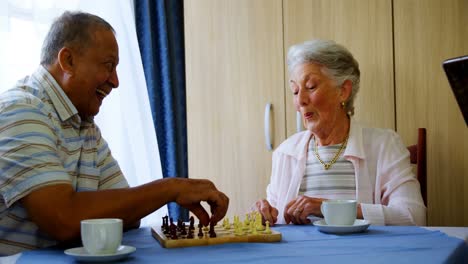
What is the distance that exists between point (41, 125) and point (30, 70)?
138 cm

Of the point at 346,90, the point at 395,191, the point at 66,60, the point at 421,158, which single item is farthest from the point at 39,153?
the point at 421,158

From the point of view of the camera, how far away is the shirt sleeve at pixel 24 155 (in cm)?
135

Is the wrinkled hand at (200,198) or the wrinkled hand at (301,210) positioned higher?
the wrinkled hand at (200,198)

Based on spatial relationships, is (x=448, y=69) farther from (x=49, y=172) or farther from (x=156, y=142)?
(x=156, y=142)

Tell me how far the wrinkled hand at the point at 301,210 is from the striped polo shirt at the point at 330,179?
1.11 ft

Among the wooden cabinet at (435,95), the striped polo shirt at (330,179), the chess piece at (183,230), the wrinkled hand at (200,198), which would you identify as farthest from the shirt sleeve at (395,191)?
the chess piece at (183,230)

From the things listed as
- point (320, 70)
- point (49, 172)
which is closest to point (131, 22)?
point (320, 70)

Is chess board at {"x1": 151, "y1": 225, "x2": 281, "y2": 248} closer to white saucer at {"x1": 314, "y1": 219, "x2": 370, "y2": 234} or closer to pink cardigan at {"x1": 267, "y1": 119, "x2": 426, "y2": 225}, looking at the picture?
white saucer at {"x1": 314, "y1": 219, "x2": 370, "y2": 234}

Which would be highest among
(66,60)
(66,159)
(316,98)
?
(66,60)

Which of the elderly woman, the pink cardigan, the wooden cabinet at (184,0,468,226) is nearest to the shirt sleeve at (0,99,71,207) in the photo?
the elderly woman

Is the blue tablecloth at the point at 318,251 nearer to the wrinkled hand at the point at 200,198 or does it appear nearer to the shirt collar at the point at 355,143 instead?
the wrinkled hand at the point at 200,198

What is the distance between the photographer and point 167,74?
11.4ft

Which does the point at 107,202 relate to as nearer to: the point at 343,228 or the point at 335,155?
the point at 343,228

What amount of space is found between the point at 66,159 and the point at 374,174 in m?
Answer: 1.11
